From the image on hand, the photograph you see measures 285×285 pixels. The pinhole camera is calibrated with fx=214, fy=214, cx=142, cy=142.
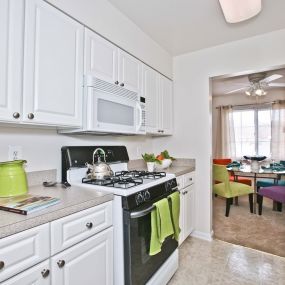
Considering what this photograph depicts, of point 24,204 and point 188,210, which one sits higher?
point 24,204

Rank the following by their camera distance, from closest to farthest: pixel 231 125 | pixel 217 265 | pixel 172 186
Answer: pixel 172 186
pixel 217 265
pixel 231 125

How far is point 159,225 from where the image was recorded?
1521mm

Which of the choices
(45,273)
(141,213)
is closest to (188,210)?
(141,213)

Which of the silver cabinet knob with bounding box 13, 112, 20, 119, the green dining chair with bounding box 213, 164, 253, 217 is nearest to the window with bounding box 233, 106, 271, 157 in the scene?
the green dining chair with bounding box 213, 164, 253, 217

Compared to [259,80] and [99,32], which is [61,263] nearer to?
[99,32]

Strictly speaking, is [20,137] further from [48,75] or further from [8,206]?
[8,206]

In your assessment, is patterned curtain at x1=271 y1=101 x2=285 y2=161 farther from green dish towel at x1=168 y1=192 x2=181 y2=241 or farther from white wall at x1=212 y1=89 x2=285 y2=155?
green dish towel at x1=168 y1=192 x2=181 y2=241

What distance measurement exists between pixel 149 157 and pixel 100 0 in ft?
5.10

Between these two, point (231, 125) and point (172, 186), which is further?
point (231, 125)

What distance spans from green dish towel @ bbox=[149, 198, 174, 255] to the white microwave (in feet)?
2.29

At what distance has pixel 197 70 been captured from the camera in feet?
9.04

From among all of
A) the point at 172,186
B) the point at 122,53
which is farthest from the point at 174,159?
the point at 122,53

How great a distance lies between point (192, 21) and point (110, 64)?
3.16 ft

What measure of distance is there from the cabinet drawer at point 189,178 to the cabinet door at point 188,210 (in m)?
0.05
